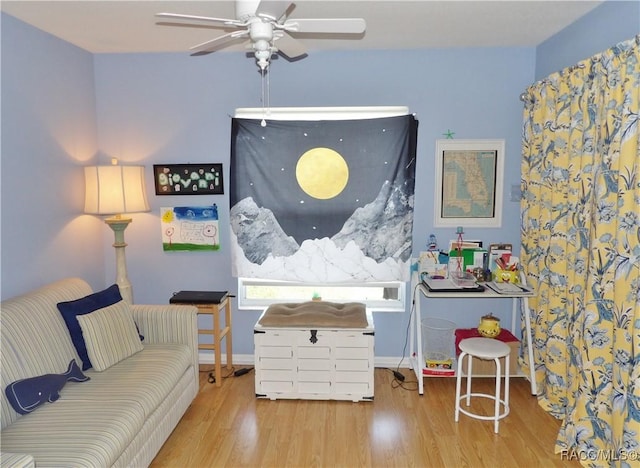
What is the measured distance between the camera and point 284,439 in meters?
2.67

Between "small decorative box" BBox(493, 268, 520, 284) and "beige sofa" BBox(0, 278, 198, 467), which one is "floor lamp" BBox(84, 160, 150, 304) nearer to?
"beige sofa" BBox(0, 278, 198, 467)

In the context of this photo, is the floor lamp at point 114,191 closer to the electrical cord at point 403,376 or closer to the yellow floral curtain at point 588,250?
the electrical cord at point 403,376

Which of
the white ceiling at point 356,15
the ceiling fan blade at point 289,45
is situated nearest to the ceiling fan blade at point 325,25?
the ceiling fan blade at point 289,45

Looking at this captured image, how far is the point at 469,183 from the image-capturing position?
3.51 m

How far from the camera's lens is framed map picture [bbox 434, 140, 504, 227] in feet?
11.4

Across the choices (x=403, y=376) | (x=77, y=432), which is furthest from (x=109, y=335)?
(x=403, y=376)

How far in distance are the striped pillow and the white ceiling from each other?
1837mm

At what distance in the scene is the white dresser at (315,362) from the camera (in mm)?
3076

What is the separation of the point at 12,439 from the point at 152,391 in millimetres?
636

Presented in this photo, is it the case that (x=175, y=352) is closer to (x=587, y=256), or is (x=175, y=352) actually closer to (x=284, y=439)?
(x=284, y=439)

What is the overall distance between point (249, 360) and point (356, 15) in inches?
111

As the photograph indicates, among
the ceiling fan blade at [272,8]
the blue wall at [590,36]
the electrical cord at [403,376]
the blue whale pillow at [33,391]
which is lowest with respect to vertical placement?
the electrical cord at [403,376]

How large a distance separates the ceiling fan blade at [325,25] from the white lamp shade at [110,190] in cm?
194

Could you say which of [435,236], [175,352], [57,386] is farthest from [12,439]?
[435,236]
